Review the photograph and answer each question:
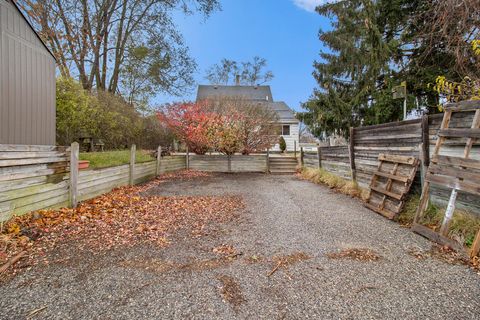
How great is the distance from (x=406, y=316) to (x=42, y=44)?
7.75 meters

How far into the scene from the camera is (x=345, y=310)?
202cm

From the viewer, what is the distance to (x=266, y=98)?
A: 24.3 metres

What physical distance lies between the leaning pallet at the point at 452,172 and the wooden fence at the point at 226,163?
8.87m

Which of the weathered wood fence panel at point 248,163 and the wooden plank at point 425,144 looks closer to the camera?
the wooden plank at point 425,144

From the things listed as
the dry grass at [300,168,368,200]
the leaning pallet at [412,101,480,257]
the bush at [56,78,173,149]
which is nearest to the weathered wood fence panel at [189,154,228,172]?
the bush at [56,78,173,149]

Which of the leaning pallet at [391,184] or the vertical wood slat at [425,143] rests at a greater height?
the vertical wood slat at [425,143]

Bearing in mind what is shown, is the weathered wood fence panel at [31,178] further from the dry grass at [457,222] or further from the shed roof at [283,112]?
the shed roof at [283,112]

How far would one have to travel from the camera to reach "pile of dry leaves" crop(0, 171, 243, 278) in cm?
317

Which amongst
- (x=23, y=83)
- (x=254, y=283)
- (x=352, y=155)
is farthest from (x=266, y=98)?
(x=254, y=283)

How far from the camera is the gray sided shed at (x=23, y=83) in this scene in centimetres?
452

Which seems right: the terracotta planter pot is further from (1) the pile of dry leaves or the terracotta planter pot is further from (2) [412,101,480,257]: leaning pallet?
(2) [412,101,480,257]: leaning pallet

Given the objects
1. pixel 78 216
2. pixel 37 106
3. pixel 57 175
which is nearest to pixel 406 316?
pixel 78 216

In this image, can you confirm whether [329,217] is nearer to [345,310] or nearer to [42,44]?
[345,310]

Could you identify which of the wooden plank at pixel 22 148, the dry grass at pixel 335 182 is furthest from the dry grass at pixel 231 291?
the dry grass at pixel 335 182
